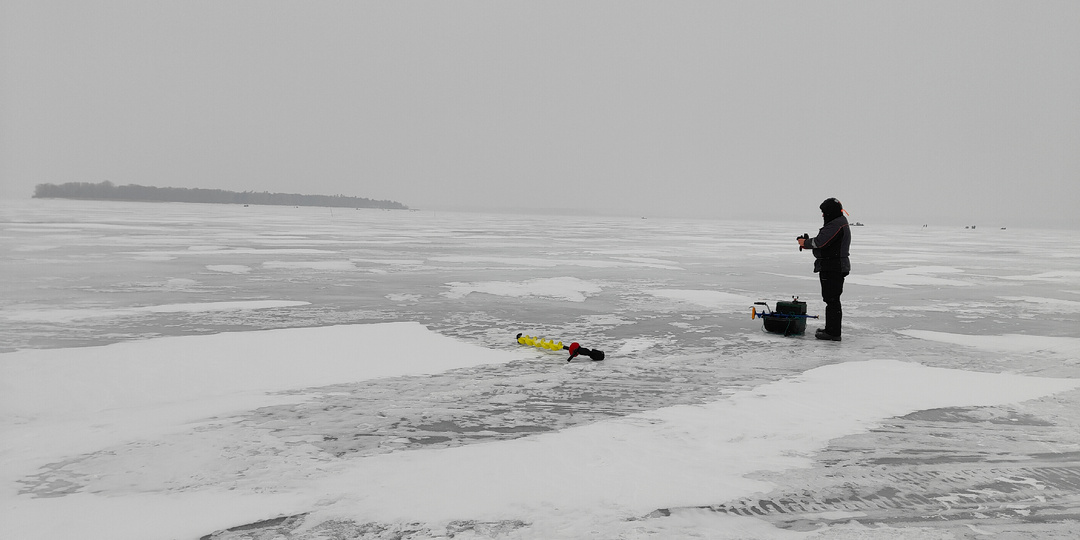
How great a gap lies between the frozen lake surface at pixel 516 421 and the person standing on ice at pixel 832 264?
0.37 metres

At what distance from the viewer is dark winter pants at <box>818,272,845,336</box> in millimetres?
7254

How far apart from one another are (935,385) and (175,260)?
49.9 feet

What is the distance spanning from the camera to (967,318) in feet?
28.9

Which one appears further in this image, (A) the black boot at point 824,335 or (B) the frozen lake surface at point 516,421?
(A) the black boot at point 824,335

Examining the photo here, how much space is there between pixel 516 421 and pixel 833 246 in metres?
5.01

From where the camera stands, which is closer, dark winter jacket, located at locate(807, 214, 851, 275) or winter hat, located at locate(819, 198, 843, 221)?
dark winter jacket, located at locate(807, 214, 851, 275)

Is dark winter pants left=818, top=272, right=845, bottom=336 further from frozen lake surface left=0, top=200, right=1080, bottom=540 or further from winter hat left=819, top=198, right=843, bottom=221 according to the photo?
winter hat left=819, top=198, right=843, bottom=221

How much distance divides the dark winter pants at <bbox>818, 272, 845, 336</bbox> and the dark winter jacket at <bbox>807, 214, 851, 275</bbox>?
93 mm

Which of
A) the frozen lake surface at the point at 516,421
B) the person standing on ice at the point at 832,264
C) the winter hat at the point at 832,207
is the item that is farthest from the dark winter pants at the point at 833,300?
the winter hat at the point at 832,207

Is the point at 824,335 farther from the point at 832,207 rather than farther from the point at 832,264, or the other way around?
the point at 832,207

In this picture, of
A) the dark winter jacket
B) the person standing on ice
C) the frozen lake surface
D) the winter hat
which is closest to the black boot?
the person standing on ice

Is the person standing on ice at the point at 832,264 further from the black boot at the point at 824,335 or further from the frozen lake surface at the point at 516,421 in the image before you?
the frozen lake surface at the point at 516,421

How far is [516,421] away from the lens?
13.7ft

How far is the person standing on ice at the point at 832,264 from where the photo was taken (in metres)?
7.29
